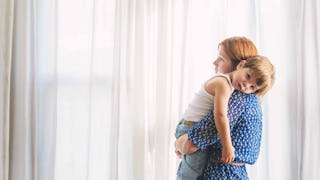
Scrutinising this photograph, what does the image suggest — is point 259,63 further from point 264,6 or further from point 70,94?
point 70,94

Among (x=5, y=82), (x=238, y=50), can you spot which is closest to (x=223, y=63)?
(x=238, y=50)

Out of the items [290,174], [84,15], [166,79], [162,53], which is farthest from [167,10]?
[290,174]

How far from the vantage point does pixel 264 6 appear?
174cm

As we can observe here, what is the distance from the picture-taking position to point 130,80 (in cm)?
186

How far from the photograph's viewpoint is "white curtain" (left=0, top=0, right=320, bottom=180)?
1.70 m

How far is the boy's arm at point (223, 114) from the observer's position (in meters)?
1.28

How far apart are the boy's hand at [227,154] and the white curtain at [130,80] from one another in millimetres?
478

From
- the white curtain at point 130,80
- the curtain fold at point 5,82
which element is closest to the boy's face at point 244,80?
the white curtain at point 130,80

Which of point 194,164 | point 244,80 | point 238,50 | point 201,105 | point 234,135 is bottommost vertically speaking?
point 194,164

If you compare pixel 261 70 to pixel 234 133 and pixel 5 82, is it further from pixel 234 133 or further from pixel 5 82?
pixel 5 82

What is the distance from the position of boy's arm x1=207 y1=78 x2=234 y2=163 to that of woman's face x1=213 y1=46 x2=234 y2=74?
0.26ft

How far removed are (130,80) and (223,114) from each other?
2.38ft

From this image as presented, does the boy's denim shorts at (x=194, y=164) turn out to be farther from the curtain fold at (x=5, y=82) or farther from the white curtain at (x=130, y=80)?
the curtain fold at (x=5, y=82)

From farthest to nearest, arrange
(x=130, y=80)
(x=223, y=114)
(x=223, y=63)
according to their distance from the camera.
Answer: (x=130, y=80)
(x=223, y=63)
(x=223, y=114)
